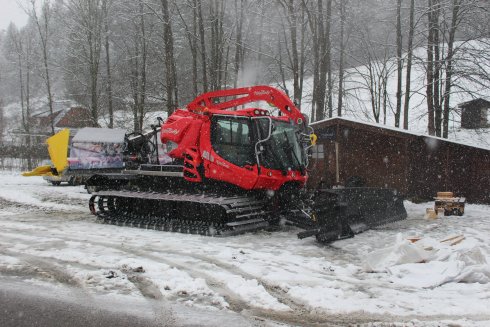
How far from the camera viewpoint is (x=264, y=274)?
6.18m

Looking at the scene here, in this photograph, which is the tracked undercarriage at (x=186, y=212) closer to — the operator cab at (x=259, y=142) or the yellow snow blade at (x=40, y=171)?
the operator cab at (x=259, y=142)

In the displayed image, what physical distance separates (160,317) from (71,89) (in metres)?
33.0

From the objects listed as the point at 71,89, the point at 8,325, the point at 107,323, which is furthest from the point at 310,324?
the point at 71,89

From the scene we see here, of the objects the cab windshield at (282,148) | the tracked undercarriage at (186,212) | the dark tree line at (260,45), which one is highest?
the dark tree line at (260,45)

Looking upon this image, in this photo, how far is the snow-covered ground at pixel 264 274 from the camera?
4.81 metres

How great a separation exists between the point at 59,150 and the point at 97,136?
650 cm

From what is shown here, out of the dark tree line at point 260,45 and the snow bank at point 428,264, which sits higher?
the dark tree line at point 260,45

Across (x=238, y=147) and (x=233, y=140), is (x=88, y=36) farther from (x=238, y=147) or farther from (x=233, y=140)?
(x=238, y=147)

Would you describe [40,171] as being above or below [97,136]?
below

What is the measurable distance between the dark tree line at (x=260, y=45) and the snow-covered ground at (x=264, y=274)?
11.1m

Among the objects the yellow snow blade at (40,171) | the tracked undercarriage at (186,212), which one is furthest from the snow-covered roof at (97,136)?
the tracked undercarriage at (186,212)

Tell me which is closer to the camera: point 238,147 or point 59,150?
point 238,147

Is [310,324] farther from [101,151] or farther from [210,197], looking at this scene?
[101,151]

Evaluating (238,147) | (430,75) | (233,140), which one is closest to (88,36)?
(430,75)
